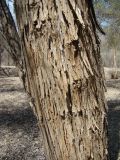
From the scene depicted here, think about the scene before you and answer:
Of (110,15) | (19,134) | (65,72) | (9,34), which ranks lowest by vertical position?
(19,134)

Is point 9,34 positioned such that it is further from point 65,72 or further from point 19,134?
point 19,134

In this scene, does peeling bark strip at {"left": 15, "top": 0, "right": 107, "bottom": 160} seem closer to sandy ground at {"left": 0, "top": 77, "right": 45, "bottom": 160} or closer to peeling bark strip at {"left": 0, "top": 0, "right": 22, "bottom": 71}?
peeling bark strip at {"left": 0, "top": 0, "right": 22, "bottom": 71}

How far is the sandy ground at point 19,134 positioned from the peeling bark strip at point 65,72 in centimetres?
220

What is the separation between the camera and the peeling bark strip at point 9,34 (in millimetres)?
3150

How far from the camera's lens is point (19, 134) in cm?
588

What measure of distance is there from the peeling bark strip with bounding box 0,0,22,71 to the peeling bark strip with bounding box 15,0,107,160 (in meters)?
0.65

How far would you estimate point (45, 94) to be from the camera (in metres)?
2.43

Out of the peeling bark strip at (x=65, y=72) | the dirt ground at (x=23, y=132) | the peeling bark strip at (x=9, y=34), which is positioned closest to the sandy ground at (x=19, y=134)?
the dirt ground at (x=23, y=132)

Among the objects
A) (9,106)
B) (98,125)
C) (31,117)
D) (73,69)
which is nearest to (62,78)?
(73,69)

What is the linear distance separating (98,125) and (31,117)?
15.1 ft

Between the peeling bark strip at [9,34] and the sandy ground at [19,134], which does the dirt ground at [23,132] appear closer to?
the sandy ground at [19,134]

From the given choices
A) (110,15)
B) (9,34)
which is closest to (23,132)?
(9,34)

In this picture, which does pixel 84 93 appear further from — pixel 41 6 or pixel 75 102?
pixel 41 6

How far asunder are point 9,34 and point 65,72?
112 centimetres
